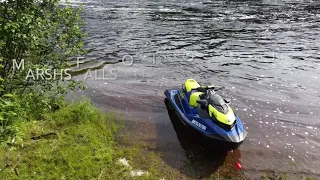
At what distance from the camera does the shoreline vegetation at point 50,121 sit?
6129mm

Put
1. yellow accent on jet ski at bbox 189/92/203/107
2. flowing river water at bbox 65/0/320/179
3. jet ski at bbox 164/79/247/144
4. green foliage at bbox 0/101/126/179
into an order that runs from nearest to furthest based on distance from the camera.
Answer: green foliage at bbox 0/101/126/179 < jet ski at bbox 164/79/247/144 < flowing river water at bbox 65/0/320/179 < yellow accent on jet ski at bbox 189/92/203/107

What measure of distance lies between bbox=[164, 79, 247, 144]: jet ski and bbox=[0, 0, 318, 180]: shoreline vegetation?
1.05m

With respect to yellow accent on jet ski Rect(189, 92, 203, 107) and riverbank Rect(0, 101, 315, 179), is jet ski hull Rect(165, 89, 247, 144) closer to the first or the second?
yellow accent on jet ski Rect(189, 92, 203, 107)

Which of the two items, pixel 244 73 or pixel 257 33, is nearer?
pixel 244 73

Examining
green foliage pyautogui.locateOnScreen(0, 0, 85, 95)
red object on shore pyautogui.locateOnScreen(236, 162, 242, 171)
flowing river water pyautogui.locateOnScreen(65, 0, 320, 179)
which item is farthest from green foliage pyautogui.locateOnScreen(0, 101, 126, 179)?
red object on shore pyautogui.locateOnScreen(236, 162, 242, 171)

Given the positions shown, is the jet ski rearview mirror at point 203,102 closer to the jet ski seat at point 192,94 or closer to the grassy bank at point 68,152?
the jet ski seat at point 192,94

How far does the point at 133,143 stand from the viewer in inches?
315

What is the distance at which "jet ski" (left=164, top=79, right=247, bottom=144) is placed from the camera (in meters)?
7.34

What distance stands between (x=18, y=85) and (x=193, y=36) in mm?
15780

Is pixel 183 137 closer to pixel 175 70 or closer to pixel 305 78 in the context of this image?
pixel 175 70

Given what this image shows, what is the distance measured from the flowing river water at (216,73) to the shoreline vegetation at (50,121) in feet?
3.14

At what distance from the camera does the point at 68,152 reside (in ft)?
21.9

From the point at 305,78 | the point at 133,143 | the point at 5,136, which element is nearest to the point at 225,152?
the point at 133,143

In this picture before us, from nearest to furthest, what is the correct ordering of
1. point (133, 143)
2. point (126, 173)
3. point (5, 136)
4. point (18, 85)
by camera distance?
point (5, 136)
point (126, 173)
point (18, 85)
point (133, 143)
